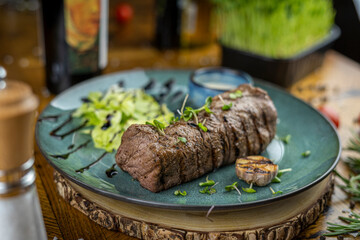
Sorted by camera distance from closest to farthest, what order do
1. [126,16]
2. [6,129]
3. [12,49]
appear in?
[6,129] < [12,49] < [126,16]

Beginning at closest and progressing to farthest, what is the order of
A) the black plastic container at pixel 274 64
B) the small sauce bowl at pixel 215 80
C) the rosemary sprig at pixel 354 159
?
the rosemary sprig at pixel 354 159 → the small sauce bowl at pixel 215 80 → the black plastic container at pixel 274 64

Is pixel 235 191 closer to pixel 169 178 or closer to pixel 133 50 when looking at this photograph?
pixel 169 178

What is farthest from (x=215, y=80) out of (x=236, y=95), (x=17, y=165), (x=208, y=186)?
(x=17, y=165)

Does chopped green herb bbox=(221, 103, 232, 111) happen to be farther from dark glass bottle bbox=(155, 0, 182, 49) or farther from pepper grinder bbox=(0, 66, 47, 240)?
dark glass bottle bbox=(155, 0, 182, 49)

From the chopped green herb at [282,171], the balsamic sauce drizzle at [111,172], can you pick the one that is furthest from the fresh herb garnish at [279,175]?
the balsamic sauce drizzle at [111,172]

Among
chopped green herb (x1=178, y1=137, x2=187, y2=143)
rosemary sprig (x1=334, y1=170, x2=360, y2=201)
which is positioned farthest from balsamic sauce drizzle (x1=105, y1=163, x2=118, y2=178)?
rosemary sprig (x1=334, y1=170, x2=360, y2=201)

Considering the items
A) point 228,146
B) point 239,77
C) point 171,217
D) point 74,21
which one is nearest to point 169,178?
point 171,217

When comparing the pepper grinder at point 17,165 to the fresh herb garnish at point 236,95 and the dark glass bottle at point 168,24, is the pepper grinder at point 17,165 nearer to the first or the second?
the fresh herb garnish at point 236,95
